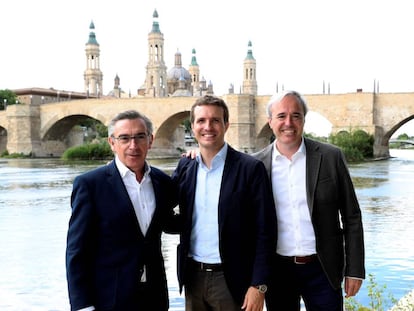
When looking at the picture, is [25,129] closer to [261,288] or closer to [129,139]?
[129,139]

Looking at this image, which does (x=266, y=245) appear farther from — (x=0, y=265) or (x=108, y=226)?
(x=0, y=265)

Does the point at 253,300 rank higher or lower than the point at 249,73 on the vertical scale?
lower

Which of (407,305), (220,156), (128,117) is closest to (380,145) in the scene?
(407,305)

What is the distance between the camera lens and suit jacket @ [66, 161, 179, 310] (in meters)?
2.39

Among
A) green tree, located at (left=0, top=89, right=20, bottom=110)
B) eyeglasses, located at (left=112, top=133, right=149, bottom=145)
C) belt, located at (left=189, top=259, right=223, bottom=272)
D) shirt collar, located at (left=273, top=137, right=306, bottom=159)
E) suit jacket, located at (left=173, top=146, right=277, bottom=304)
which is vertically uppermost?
green tree, located at (left=0, top=89, right=20, bottom=110)

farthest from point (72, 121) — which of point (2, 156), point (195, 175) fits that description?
point (195, 175)

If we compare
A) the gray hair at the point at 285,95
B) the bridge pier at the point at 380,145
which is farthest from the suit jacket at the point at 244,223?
the bridge pier at the point at 380,145

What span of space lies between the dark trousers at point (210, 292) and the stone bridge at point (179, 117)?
28203mm

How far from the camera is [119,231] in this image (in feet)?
7.97

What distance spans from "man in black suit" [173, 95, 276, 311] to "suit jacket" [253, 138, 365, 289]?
0.23 meters

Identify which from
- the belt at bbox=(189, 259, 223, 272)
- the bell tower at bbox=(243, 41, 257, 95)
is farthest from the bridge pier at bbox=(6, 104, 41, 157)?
the belt at bbox=(189, 259, 223, 272)

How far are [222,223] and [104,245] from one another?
533mm

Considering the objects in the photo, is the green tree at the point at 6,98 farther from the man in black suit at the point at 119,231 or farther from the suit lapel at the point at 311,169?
the suit lapel at the point at 311,169

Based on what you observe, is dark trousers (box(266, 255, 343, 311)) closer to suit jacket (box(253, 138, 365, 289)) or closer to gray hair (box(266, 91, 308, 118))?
suit jacket (box(253, 138, 365, 289))
